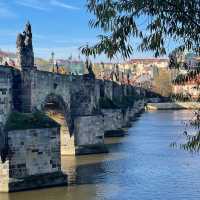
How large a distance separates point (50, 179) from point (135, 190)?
3646 mm

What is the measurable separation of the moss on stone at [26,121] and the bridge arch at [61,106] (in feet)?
23.7

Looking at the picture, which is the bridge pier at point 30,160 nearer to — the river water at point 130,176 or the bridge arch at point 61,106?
the river water at point 130,176

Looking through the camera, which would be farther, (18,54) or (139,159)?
(139,159)

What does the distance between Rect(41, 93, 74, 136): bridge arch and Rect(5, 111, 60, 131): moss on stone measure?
7.21 meters

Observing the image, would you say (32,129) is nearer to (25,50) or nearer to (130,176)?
(25,50)

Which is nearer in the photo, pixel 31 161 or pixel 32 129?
pixel 31 161

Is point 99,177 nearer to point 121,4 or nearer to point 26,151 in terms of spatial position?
point 26,151

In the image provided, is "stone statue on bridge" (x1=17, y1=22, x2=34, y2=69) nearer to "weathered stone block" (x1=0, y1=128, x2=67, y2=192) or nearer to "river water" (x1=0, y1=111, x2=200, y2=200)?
"weathered stone block" (x1=0, y1=128, x2=67, y2=192)

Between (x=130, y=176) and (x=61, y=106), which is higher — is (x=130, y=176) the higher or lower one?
the lower one

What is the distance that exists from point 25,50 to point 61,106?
9721 mm

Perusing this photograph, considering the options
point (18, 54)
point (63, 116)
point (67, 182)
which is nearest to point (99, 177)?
point (67, 182)

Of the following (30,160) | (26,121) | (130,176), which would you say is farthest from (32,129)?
(130,176)

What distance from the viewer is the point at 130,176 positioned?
27766 mm

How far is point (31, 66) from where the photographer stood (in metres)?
27.2
